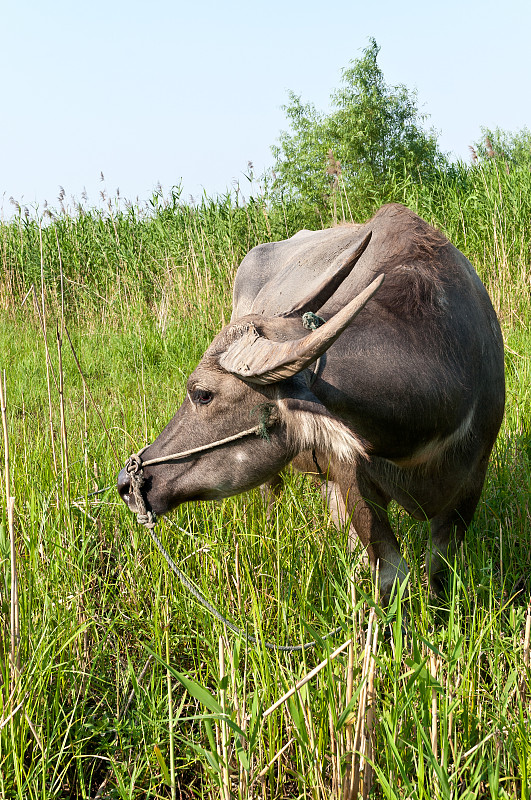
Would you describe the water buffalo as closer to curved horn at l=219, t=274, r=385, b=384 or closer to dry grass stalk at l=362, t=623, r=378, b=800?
curved horn at l=219, t=274, r=385, b=384

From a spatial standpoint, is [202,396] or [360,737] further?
[202,396]

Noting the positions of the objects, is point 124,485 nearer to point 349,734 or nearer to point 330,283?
point 330,283

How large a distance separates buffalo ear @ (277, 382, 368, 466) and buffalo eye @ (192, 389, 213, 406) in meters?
0.29

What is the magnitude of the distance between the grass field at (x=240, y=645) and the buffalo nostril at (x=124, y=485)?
0.27m

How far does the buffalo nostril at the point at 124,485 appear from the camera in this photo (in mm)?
2486

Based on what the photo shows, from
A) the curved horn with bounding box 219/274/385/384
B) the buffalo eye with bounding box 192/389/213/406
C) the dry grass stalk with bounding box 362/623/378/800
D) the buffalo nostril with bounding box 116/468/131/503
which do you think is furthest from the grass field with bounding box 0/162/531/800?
the curved horn with bounding box 219/274/385/384

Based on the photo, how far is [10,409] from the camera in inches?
222

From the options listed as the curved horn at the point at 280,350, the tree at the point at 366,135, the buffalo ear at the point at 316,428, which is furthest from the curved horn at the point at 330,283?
the tree at the point at 366,135

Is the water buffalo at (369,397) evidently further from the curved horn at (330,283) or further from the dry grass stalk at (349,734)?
the dry grass stalk at (349,734)

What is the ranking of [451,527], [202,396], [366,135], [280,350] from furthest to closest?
[366,135] → [451,527] → [202,396] → [280,350]

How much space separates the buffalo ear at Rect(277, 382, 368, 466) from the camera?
2.10 metres

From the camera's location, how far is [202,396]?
7.77 ft

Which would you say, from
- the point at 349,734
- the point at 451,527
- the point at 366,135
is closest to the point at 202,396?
the point at 349,734

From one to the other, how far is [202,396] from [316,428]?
0.46m
